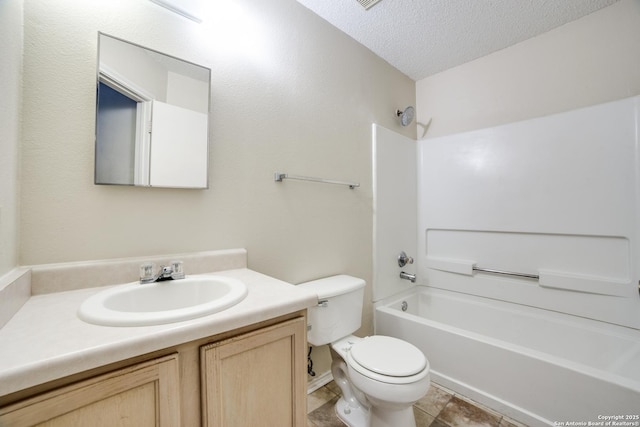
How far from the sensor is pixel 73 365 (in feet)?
1.66

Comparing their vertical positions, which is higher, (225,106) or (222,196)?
(225,106)

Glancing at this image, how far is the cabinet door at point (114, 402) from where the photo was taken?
0.48m

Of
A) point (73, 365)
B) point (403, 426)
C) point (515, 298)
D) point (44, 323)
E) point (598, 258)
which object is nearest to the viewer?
point (73, 365)

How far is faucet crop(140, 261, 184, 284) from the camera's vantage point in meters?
0.97

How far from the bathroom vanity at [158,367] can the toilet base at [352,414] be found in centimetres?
67

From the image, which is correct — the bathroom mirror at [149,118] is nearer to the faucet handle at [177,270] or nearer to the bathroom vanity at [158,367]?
the faucet handle at [177,270]

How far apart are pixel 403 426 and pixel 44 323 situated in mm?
1404

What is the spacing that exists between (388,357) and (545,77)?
2173 mm

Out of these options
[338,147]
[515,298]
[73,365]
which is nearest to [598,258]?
[515,298]

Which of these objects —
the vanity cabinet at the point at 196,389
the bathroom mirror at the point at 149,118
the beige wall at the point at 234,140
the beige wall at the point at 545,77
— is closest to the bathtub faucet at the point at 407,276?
the beige wall at the point at 234,140

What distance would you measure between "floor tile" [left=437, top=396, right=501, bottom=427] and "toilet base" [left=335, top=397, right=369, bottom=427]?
1.40ft

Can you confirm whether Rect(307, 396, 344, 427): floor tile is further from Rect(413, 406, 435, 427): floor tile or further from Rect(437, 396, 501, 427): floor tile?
Rect(437, 396, 501, 427): floor tile

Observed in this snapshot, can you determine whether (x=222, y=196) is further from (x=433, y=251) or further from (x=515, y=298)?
(x=515, y=298)

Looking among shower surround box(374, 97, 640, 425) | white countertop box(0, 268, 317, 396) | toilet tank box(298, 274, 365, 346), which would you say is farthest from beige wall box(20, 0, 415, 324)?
shower surround box(374, 97, 640, 425)
